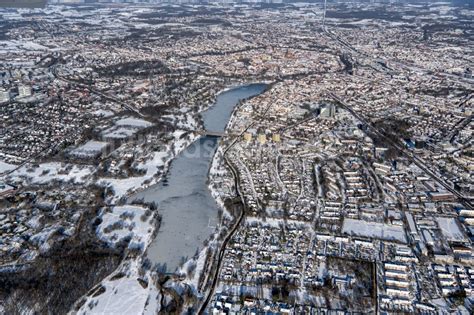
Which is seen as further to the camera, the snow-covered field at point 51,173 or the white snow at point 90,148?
the white snow at point 90,148

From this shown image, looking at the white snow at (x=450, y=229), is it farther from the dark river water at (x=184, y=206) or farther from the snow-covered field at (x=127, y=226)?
the snow-covered field at (x=127, y=226)

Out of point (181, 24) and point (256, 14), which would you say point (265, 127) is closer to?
point (181, 24)

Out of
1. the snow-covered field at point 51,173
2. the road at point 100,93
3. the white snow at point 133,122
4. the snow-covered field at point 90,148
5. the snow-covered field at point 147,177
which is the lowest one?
the snow-covered field at point 147,177

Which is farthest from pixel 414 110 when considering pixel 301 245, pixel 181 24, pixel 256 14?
pixel 256 14

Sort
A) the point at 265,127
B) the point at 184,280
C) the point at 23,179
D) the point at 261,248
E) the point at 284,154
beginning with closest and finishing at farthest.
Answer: the point at 184,280 < the point at 261,248 < the point at 23,179 < the point at 284,154 < the point at 265,127

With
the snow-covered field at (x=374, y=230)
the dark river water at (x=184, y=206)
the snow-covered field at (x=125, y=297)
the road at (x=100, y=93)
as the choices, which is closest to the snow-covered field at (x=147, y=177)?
the dark river water at (x=184, y=206)

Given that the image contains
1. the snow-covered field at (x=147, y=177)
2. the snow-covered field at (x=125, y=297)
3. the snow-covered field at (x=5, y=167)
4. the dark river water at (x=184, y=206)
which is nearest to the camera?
the snow-covered field at (x=125, y=297)

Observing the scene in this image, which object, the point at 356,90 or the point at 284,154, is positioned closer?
the point at 284,154
